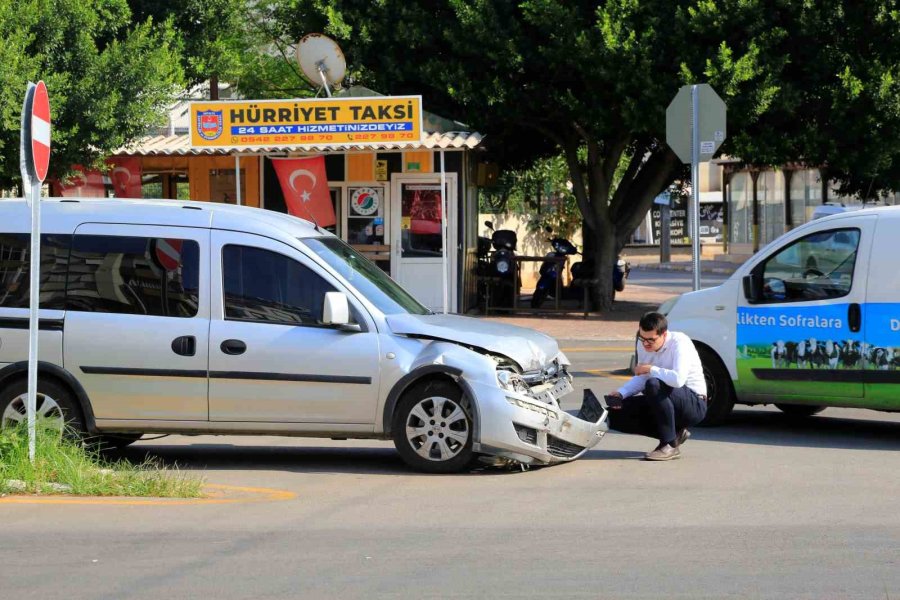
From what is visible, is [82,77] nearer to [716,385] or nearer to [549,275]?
[549,275]

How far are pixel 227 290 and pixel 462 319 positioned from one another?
70.4 inches

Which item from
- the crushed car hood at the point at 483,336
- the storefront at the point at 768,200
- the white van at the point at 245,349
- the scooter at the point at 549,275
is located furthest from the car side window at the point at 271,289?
the storefront at the point at 768,200

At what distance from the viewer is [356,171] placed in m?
21.9

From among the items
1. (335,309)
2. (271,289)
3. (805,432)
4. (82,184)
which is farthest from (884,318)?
(82,184)

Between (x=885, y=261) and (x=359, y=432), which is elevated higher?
(x=885, y=261)

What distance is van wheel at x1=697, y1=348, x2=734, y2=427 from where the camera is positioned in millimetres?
10727

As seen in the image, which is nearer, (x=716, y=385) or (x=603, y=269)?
(x=716, y=385)

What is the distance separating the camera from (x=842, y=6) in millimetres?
19266

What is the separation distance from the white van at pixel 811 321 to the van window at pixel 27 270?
5163 millimetres

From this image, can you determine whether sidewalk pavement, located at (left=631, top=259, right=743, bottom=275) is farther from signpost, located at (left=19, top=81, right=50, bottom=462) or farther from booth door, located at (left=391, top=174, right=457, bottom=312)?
signpost, located at (left=19, top=81, right=50, bottom=462)

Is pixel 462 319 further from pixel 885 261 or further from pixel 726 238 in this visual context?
pixel 726 238

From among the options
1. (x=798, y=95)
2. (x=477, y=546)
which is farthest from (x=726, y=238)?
(x=477, y=546)

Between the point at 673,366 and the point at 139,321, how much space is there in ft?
12.5

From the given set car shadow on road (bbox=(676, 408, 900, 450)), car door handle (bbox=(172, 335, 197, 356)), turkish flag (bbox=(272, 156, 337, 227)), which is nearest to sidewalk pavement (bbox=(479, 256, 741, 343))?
turkish flag (bbox=(272, 156, 337, 227))
